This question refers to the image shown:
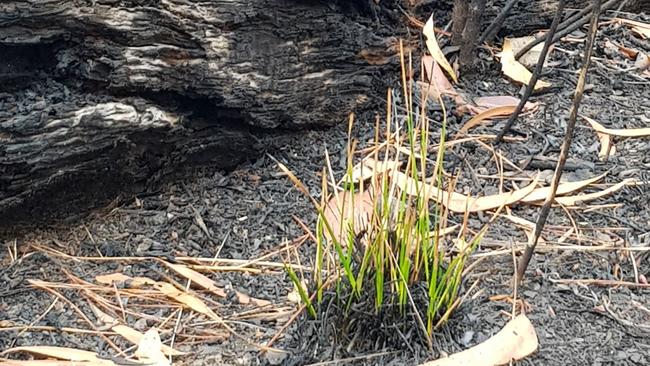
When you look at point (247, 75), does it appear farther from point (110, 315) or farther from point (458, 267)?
point (458, 267)

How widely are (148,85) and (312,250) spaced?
0.70 metres

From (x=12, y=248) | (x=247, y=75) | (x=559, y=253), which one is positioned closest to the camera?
(x=559, y=253)

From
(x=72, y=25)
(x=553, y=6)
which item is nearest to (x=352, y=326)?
(x=72, y=25)

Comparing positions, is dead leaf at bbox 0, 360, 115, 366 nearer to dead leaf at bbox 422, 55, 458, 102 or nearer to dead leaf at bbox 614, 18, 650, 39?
dead leaf at bbox 422, 55, 458, 102

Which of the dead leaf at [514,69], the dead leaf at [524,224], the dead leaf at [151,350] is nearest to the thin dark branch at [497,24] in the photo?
the dead leaf at [514,69]

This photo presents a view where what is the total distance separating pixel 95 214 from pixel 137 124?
320 mm

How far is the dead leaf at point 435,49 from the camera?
10.3ft

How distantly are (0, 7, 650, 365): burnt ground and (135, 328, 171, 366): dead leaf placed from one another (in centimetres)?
4

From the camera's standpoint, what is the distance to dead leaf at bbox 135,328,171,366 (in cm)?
207

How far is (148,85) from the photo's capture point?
259 centimetres

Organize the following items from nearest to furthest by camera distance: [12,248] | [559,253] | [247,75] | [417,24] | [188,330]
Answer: [188,330] → [559,253] → [12,248] → [247,75] → [417,24]

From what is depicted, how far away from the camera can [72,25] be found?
2.48m

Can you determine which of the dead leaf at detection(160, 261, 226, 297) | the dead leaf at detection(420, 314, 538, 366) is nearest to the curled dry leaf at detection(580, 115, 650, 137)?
the dead leaf at detection(420, 314, 538, 366)

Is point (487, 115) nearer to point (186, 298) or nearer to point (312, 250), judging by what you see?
point (312, 250)
